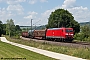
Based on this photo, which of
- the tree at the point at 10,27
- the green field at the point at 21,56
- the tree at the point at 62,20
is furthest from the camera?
the tree at the point at 10,27

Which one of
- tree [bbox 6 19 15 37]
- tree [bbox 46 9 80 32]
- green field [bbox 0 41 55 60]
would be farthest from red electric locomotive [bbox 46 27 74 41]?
tree [bbox 6 19 15 37]

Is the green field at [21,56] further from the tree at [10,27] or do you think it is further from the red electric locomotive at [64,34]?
the tree at [10,27]

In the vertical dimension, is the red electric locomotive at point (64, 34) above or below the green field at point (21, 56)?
above

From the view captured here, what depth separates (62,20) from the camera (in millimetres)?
104875

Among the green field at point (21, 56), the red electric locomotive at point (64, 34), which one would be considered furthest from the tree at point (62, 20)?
the green field at point (21, 56)

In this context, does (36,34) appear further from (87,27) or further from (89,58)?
(89,58)

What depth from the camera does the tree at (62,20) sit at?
10150 centimetres

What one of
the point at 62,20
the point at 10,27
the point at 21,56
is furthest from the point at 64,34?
the point at 10,27

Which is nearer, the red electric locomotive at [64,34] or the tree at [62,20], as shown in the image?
the red electric locomotive at [64,34]

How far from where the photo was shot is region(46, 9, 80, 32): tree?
101500 mm

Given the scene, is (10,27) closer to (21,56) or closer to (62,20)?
(62,20)

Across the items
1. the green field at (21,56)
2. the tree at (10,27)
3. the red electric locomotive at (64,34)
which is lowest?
the green field at (21,56)

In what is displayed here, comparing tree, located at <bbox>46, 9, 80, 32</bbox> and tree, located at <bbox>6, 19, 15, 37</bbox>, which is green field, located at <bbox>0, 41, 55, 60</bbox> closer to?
tree, located at <bbox>46, 9, 80, 32</bbox>

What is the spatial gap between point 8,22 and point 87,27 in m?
85.5
